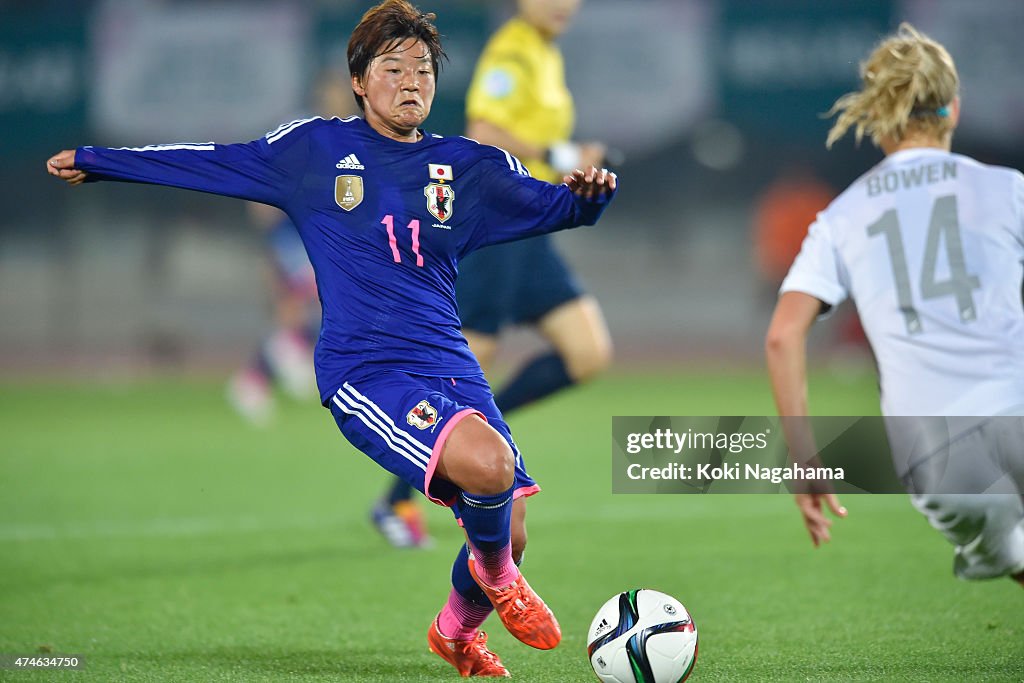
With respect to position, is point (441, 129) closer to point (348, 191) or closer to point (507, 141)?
point (507, 141)

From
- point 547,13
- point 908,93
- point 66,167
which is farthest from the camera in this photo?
point 547,13

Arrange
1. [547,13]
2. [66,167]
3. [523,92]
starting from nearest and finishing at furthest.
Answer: [66,167] < [523,92] < [547,13]

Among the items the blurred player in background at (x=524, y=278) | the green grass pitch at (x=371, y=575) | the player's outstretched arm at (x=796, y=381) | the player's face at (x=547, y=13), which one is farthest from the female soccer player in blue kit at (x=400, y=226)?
the player's face at (x=547, y=13)

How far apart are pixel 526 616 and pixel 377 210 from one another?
52.5 inches

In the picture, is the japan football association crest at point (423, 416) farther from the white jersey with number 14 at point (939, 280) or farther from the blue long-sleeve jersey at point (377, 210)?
the white jersey with number 14 at point (939, 280)

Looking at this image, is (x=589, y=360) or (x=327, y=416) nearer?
(x=589, y=360)

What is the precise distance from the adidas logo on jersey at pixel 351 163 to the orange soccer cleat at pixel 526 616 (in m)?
1.38

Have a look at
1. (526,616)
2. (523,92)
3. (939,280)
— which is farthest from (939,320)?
(523,92)

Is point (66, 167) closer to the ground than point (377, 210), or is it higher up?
higher up

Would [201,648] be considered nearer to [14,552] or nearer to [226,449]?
[14,552]

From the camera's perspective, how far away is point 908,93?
3691 mm

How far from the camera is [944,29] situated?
16781 mm

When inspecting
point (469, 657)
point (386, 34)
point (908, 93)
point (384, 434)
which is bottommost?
point (469, 657)

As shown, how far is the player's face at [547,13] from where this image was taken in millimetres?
6578
